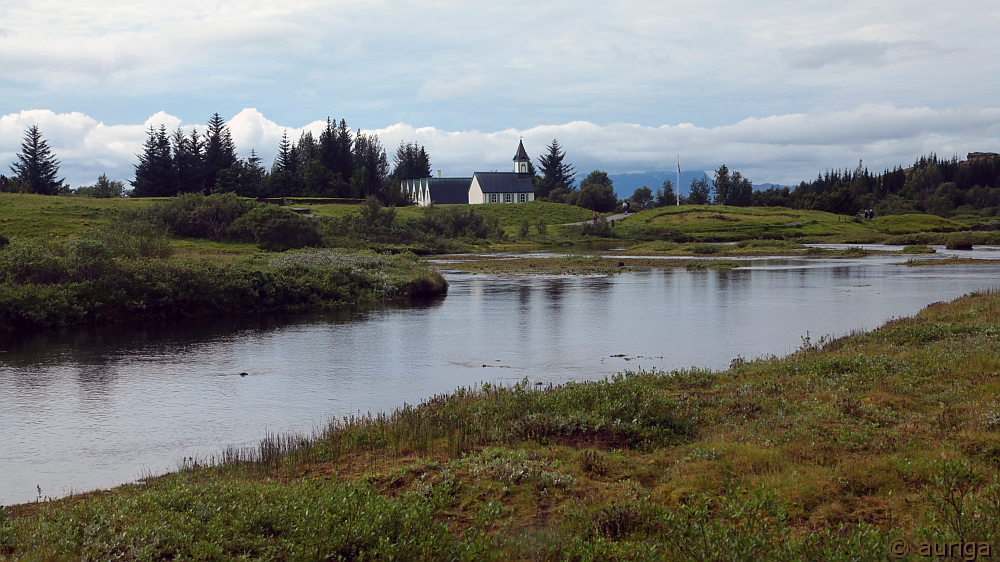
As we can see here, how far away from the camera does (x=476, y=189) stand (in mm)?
157125

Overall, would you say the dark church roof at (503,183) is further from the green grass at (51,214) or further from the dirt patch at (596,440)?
the dirt patch at (596,440)

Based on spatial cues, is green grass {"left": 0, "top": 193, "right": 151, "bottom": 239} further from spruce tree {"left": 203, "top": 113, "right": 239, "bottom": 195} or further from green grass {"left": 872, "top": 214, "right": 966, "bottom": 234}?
green grass {"left": 872, "top": 214, "right": 966, "bottom": 234}

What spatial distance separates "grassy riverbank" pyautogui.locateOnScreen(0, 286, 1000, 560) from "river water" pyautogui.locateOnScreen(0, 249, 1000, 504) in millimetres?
2754

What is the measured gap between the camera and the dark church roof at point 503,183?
15512 cm

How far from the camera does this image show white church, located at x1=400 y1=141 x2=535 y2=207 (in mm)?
154875

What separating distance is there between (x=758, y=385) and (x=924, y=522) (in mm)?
8676

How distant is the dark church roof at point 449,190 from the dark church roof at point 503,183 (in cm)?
499

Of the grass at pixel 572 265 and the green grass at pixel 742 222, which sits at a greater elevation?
the green grass at pixel 742 222

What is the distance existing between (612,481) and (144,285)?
29.4m

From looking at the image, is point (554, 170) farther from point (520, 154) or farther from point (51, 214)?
point (51, 214)

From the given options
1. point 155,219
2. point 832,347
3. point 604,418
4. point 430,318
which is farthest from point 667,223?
point 604,418

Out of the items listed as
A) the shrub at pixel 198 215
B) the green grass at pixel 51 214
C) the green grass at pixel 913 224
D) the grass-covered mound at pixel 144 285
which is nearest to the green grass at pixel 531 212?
the green grass at pixel 913 224

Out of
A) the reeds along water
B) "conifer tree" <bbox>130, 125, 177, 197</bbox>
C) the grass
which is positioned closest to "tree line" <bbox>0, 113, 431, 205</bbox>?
"conifer tree" <bbox>130, 125, 177, 197</bbox>

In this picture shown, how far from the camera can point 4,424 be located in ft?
54.7
